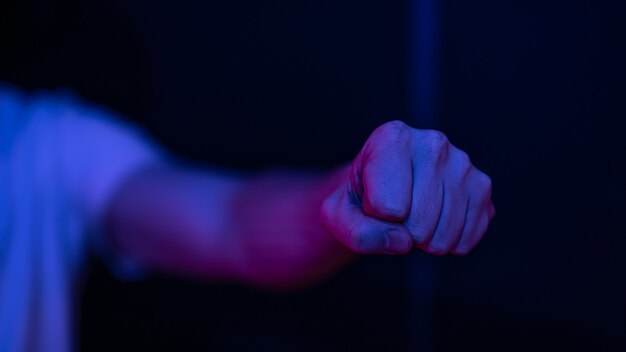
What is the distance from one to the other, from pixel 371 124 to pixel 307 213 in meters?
0.12

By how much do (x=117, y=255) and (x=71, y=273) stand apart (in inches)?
2.6

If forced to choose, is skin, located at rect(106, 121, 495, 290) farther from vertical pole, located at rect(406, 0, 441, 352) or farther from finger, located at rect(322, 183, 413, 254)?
vertical pole, located at rect(406, 0, 441, 352)

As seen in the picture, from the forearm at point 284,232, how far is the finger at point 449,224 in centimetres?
14

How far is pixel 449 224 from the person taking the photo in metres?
0.26

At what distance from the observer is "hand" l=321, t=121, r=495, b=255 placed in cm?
25

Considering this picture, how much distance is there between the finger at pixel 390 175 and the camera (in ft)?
0.80

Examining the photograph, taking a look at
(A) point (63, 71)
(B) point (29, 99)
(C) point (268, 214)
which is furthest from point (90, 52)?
(C) point (268, 214)

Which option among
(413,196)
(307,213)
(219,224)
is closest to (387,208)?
(413,196)

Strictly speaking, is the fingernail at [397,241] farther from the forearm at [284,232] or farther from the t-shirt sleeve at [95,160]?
the t-shirt sleeve at [95,160]

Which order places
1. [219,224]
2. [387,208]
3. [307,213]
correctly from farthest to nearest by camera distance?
[219,224]
[307,213]
[387,208]

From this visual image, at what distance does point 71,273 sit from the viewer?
68 cm

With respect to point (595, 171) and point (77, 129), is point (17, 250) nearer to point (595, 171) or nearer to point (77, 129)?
point (77, 129)

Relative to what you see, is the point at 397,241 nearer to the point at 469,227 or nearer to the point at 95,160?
the point at 469,227

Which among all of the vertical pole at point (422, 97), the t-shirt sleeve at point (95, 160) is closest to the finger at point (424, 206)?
the vertical pole at point (422, 97)
